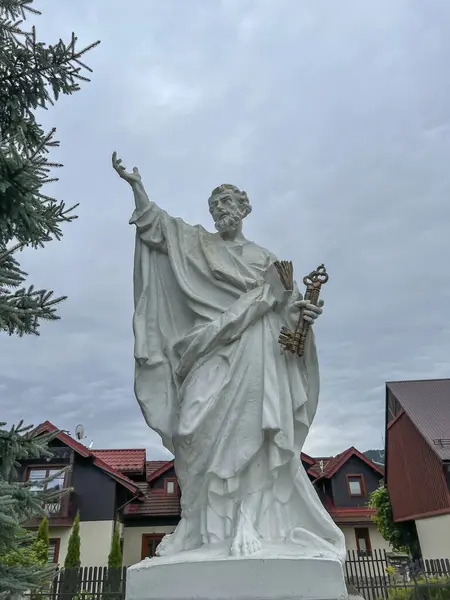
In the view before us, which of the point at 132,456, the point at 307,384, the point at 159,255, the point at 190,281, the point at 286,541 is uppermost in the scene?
the point at 132,456

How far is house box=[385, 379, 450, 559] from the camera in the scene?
1802cm

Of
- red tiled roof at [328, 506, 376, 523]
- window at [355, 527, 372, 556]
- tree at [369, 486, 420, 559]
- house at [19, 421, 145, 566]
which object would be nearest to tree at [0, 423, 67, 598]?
house at [19, 421, 145, 566]

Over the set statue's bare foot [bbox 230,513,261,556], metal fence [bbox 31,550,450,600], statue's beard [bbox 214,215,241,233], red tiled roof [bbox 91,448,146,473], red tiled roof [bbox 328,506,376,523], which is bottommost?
metal fence [bbox 31,550,450,600]

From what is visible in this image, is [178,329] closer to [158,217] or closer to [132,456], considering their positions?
[158,217]

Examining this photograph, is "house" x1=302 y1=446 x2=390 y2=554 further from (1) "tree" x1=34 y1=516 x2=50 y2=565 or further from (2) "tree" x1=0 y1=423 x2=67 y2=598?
(2) "tree" x1=0 y1=423 x2=67 y2=598

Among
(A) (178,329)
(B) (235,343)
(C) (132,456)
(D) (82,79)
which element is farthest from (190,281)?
(C) (132,456)

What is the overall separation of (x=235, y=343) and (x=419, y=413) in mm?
19772

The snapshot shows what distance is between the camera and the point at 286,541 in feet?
8.74

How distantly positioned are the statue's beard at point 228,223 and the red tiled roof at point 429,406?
16630 millimetres

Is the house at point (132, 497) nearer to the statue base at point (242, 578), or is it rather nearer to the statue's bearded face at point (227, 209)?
the statue's bearded face at point (227, 209)

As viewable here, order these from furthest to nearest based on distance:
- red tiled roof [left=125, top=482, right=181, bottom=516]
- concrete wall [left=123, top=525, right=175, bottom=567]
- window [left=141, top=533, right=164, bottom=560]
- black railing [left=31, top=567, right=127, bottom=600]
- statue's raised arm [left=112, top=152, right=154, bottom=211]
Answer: concrete wall [left=123, top=525, right=175, bottom=567], window [left=141, top=533, right=164, bottom=560], red tiled roof [left=125, top=482, right=181, bottom=516], black railing [left=31, top=567, right=127, bottom=600], statue's raised arm [left=112, top=152, right=154, bottom=211]

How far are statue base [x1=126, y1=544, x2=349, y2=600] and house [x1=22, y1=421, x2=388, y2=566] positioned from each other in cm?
1348

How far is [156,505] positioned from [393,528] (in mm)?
10974

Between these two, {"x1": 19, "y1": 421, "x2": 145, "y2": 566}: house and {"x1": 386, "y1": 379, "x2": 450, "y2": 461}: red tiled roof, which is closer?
{"x1": 386, "y1": 379, "x2": 450, "y2": 461}: red tiled roof
